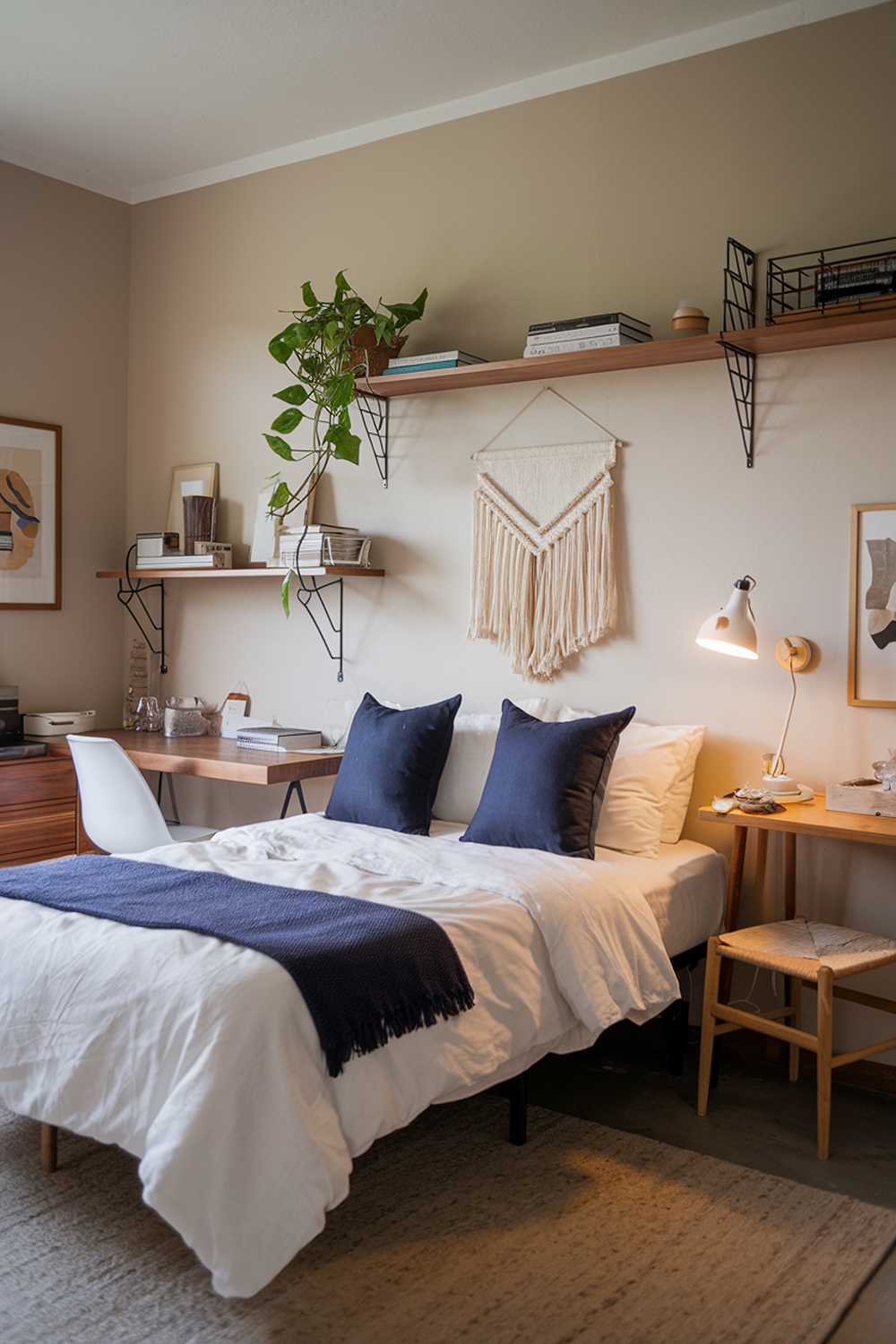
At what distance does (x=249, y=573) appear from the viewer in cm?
446

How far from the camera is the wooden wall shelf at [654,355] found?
3.19m

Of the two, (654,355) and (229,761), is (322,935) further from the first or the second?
(654,355)

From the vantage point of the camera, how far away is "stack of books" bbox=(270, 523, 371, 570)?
421 cm

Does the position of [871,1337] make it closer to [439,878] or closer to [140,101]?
[439,878]

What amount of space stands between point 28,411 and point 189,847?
7.70 feet

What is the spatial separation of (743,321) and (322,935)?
7.32ft

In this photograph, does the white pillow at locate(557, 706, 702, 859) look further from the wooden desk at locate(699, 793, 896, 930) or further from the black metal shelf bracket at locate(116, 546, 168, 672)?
the black metal shelf bracket at locate(116, 546, 168, 672)

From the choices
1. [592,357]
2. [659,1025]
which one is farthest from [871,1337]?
[592,357]

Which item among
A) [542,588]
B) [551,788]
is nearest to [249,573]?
[542,588]

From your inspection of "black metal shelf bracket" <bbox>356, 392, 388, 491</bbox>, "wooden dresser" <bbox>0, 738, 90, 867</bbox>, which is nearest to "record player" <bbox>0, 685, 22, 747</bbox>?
"wooden dresser" <bbox>0, 738, 90, 867</bbox>

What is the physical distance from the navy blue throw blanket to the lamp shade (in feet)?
4.14

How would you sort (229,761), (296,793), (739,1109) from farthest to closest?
(296,793) → (229,761) → (739,1109)

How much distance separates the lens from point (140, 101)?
4.24 m

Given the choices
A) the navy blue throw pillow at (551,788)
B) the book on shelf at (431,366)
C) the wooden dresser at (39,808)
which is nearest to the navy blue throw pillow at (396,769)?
the navy blue throw pillow at (551,788)
